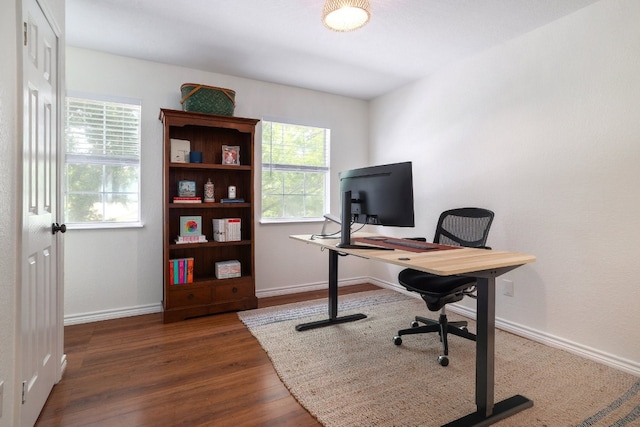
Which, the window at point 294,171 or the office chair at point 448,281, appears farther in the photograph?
the window at point 294,171

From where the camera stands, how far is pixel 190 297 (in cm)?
288

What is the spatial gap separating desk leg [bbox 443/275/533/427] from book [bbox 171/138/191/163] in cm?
264

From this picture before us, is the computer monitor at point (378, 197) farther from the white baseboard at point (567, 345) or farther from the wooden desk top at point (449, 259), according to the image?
the white baseboard at point (567, 345)

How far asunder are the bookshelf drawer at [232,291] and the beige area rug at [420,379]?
576 mm

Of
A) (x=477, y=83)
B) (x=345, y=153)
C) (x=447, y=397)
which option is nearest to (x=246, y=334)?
(x=447, y=397)

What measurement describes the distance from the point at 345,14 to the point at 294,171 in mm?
2013

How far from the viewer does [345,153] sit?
402 centimetres

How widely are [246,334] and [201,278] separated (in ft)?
2.83

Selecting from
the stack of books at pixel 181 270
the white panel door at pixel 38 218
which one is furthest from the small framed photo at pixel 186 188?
the white panel door at pixel 38 218

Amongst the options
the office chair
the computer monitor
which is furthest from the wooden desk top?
the office chair

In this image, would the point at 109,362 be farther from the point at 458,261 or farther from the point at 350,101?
the point at 350,101

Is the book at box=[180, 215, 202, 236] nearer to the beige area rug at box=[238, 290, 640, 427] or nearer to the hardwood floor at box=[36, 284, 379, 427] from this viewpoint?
the hardwood floor at box=[36, 284, 379, 427]

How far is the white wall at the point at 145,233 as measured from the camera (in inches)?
108

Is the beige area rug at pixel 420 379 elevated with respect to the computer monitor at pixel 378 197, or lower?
lower
